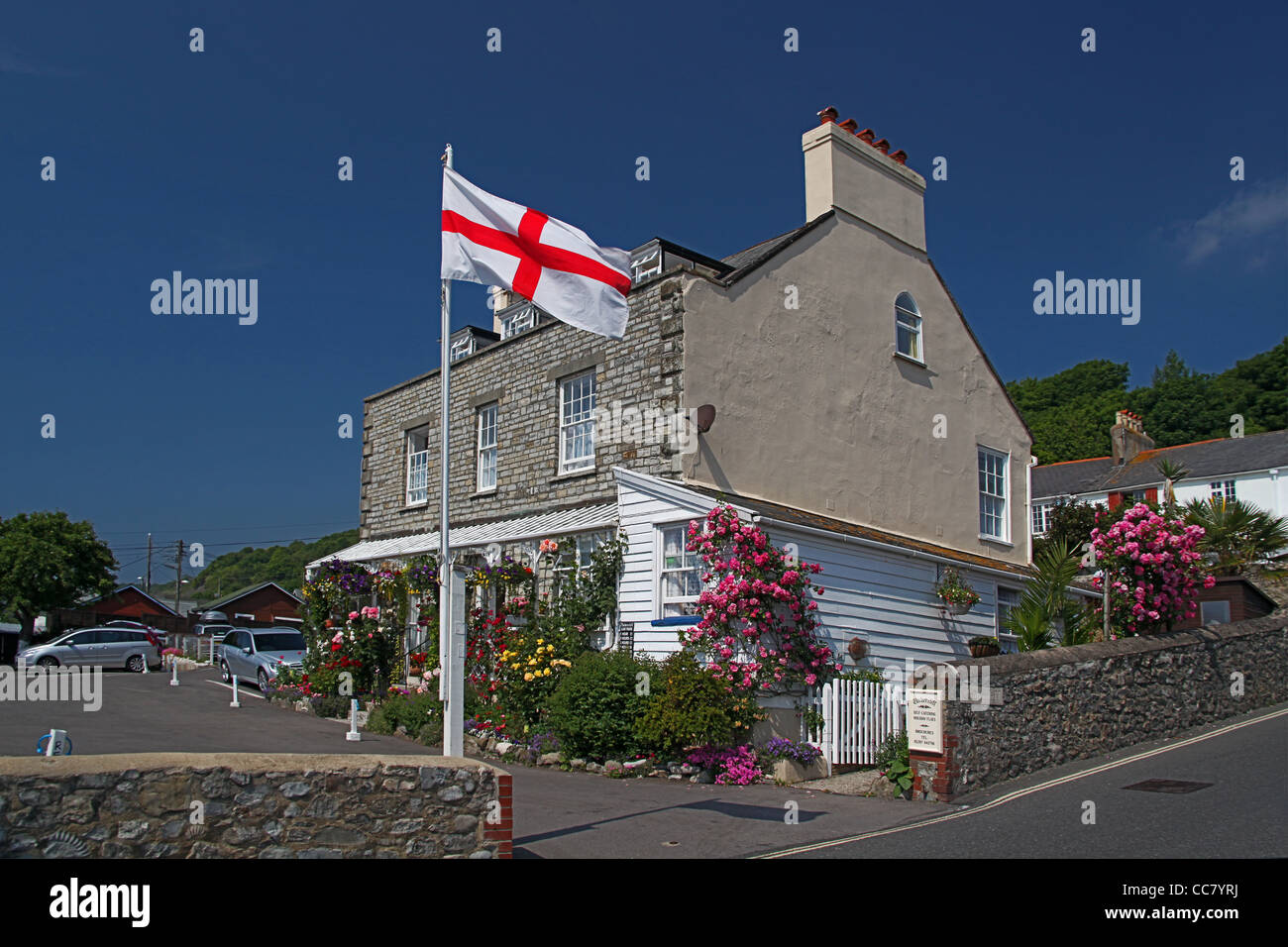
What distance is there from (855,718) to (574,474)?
679 cm

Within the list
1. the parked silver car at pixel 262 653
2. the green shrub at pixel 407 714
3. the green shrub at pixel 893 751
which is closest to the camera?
the green shrub at pixel 893 751

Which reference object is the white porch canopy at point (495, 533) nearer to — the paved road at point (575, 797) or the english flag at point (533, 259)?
the paved road at point (575, 797)

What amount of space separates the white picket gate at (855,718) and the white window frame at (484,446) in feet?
30.1

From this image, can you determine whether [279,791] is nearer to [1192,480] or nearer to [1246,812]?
[1246,812]

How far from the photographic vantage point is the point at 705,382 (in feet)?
52.3

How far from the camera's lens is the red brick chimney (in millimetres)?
45438

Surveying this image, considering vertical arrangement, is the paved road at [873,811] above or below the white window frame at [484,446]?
below

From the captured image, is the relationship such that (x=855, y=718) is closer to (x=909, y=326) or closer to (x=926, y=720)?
(x=926, y=720)

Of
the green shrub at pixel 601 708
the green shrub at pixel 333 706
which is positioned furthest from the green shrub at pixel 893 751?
the green shrub at pixel 333 706

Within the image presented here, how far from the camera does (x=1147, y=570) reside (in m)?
15.8

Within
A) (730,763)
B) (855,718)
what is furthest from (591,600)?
(855,718)

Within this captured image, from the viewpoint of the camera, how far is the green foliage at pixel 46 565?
145ft

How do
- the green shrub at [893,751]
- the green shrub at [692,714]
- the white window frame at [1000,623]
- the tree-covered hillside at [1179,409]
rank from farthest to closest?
the tree-covered hillside at [1179,409] → the white window frame at [1000,623] → the green shrub at [692,714] → the green shrub at [893,751]
